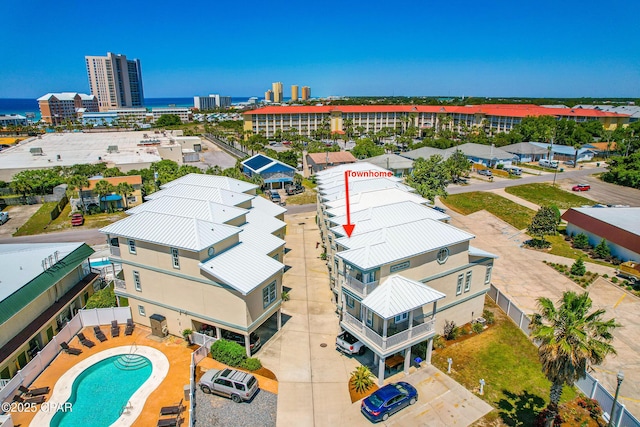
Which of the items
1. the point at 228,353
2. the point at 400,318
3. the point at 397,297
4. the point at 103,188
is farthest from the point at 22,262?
the point at 103,188

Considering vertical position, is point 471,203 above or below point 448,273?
below

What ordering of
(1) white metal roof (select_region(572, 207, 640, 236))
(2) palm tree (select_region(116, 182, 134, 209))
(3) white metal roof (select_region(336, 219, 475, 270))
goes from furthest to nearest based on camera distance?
(2) palm tree (select_region(116, 182, 134, 209)), (1) white metal roof (select_region(572, 207, 640, 236)), (3) white metal roof (select_region(336, 219, 475, 270))

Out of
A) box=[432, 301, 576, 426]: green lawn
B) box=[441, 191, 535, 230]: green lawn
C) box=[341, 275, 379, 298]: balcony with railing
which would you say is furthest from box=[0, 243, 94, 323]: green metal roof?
box=[441, 191, 535, 230]: green lawn

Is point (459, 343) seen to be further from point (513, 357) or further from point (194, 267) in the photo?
point (194, 267)

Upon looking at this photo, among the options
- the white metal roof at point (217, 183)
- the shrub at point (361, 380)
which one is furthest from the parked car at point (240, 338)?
the white metal roof at point (217, 183)

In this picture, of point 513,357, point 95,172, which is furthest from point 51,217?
point 513,357

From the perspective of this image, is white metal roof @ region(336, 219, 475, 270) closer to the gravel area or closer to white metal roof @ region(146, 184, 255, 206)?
the gravel area

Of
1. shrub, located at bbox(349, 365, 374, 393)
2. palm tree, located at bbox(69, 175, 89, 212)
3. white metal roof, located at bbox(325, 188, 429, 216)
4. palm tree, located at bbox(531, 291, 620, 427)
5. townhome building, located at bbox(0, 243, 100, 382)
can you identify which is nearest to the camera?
palm tree, located at bbox(531, 291, 620, 427)

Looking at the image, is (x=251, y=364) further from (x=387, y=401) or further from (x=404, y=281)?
(x=404, y=281)
